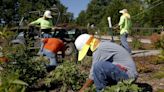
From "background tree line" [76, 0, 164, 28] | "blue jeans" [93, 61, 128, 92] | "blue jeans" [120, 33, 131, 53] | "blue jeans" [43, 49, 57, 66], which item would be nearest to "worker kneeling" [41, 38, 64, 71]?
"blue jeans" [43, 49, 57, 66]

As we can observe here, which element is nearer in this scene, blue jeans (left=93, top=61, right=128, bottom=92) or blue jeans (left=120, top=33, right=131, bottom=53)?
blue jeans (left=93, top=61, right=128, bottom=92)

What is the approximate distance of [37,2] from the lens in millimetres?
71250

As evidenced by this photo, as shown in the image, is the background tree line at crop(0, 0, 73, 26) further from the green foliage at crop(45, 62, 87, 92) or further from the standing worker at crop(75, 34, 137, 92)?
the standing worker at crop(75, 34, 137, 92)

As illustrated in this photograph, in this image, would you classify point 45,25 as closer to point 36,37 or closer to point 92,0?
point 36,37

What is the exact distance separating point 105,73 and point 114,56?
0.29m

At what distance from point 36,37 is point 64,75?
330 inches

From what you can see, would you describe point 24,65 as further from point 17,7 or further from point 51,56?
point 17,7

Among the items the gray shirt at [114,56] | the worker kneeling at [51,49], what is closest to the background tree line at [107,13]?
the worker kneeling at [51,49]

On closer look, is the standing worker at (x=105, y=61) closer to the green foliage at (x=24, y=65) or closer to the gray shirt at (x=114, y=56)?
the gray shirt at (x=114, y=56)

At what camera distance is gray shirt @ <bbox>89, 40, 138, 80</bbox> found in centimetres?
656

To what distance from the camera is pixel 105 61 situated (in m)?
6.66

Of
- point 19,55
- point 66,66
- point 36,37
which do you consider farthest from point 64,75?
point 36,37

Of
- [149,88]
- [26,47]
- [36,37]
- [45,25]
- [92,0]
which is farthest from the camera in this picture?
[92,0]

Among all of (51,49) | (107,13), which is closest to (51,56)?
(51,49)
